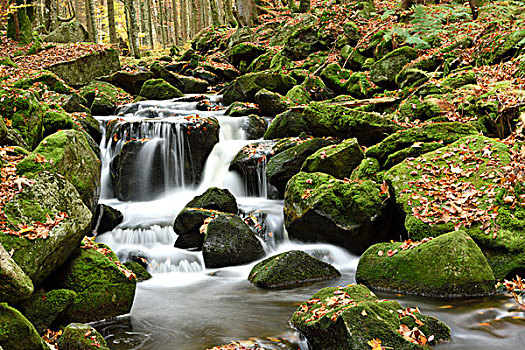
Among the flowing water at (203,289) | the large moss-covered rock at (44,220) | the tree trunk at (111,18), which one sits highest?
the tree trunk at (111,18)

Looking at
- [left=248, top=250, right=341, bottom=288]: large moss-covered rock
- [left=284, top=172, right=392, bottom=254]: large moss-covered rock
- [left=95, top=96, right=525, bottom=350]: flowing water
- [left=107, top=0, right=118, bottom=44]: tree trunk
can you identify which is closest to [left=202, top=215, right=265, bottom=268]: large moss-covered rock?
[left=95, top=96, right=525, bottom=350]: flowing water

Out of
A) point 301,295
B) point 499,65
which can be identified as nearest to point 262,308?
point 301,295

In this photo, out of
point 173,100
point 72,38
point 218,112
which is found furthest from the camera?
point 72,38

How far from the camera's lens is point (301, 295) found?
20.1 ft

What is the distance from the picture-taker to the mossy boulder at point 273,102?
13711 mm

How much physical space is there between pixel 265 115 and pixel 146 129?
4.12 meters

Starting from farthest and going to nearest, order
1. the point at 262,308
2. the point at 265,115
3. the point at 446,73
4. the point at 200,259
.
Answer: the point at 265,115
the point at 446,73
the point at 200,259
the point at 262,308

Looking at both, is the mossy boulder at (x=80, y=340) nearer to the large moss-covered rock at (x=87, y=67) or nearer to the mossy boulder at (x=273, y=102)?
the mossy boulder at (x=273, y=102)

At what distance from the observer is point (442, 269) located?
17.9 ft

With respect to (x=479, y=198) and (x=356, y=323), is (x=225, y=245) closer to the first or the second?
(x=356, y=323)

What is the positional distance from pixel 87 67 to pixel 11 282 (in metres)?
17.3

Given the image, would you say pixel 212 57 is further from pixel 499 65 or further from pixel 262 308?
pixel 262 308

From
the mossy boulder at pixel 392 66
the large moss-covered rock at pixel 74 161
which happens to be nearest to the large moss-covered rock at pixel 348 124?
the mossy boulder at pixel 392 66

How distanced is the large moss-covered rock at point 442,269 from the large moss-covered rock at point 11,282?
4565 millimetres
